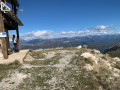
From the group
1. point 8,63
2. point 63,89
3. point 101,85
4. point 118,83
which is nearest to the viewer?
point 63,89

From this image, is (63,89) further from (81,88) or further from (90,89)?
(90,89)

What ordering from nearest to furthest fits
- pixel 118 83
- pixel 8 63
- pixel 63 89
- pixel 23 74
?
pixel 63 89
pixel 118 83
pixel 23 74
pixel 8 63

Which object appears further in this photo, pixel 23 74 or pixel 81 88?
pixel 23 74

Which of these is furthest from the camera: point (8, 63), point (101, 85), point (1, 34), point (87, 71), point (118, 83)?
point (1, 34)

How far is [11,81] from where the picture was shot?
6.27m

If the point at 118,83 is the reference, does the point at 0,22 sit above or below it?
above

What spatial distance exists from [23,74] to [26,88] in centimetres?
202

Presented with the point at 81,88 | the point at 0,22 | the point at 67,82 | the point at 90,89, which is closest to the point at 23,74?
the point at 67,82

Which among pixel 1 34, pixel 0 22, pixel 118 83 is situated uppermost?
pixel 0 22

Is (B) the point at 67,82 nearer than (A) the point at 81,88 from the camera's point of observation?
No

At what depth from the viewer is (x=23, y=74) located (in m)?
7.31

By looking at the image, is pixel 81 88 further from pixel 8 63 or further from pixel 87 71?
pixel 8 63

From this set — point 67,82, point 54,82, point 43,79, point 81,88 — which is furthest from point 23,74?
point 81,88

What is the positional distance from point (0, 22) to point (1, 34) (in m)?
1.17
